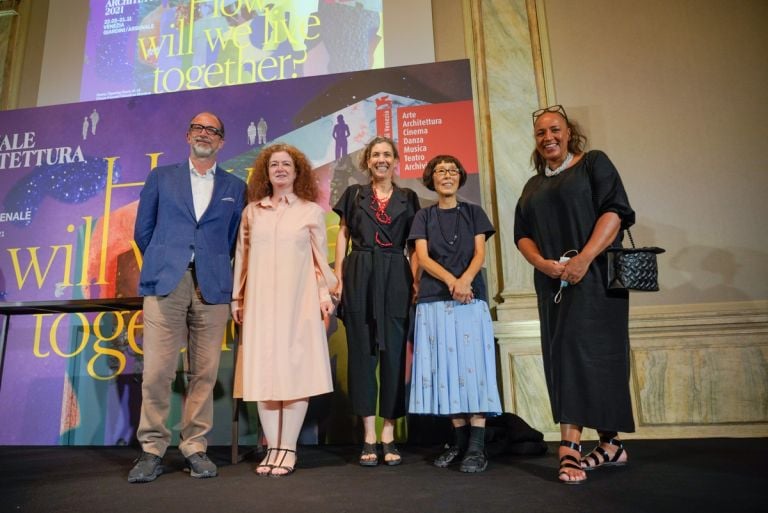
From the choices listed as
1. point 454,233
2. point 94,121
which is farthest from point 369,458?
point 94,121

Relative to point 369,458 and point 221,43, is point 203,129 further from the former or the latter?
point 221,43

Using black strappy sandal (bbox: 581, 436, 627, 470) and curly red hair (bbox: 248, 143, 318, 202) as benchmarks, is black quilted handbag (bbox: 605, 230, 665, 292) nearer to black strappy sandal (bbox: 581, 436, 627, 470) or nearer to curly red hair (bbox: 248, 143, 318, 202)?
black strappy sandal (bbox: 581, 436, 627, 470)

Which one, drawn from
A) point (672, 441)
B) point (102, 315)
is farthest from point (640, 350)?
point (102, 315)

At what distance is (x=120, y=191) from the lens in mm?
3855

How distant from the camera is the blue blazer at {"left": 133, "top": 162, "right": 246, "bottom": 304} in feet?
7.70

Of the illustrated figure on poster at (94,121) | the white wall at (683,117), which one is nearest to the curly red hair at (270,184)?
the illustrated figure on poster at (94,121)

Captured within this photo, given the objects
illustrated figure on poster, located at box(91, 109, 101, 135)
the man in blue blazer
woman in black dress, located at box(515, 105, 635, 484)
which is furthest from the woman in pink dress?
illustrated figure on poster, located at box(91, 109, 101, 135)

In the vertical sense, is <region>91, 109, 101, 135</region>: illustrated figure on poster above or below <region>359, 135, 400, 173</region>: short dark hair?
above

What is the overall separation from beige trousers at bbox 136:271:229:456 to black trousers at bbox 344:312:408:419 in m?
0.64

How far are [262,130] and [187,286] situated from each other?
1.74 metres

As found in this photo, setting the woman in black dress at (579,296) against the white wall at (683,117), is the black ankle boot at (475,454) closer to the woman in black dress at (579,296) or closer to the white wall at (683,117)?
the woman in black dress at (579,296)

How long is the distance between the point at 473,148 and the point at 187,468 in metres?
2.53

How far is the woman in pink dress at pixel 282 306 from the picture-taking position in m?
2.33

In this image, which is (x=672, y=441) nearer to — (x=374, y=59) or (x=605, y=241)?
(x=605, y=241)
